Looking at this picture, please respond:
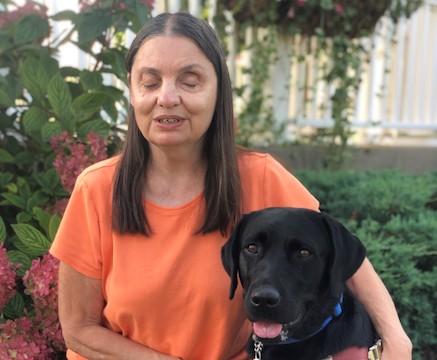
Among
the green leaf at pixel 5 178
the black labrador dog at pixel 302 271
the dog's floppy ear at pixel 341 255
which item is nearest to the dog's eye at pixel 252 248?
the black labrador dog at pixel 302 271

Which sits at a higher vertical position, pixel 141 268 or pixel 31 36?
pixel 31 36

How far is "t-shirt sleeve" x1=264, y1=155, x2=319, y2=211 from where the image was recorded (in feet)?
7.29

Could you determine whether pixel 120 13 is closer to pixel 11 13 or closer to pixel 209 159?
pixel 11 13

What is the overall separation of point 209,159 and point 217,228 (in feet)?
0.87

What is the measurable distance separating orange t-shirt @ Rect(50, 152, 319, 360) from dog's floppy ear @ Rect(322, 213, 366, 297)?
34cm

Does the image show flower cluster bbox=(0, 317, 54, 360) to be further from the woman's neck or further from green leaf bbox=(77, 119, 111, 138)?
green leaf bbox=(77, 119, 111, 138)

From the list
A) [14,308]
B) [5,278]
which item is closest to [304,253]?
[5,278]

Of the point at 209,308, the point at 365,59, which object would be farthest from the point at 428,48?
the point at 209,308

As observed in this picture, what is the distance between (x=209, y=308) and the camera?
6.97 feet

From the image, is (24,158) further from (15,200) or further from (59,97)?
(59,97)

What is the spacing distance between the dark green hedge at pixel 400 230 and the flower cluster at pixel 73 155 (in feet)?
4.75

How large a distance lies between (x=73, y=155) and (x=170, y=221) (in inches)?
27.8

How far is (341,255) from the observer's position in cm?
199

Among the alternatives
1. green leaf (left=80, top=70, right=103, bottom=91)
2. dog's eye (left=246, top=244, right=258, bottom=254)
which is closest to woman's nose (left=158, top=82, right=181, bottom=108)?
dog's eye (left=246, top=244, right=258, bottom=254)
